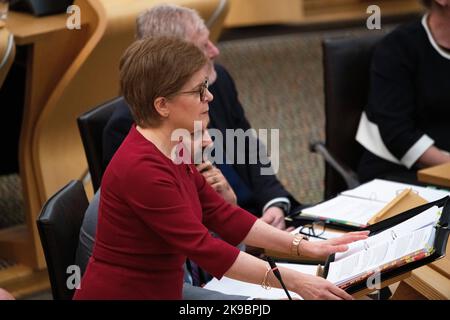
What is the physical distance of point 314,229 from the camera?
2256mm

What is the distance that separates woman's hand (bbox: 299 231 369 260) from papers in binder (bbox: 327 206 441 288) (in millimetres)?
18

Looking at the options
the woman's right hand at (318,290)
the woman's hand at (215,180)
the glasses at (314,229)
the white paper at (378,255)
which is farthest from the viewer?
the woman's hand at (215,180)

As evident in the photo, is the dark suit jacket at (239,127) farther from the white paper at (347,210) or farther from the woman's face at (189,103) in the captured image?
the woman's face at (189,103)

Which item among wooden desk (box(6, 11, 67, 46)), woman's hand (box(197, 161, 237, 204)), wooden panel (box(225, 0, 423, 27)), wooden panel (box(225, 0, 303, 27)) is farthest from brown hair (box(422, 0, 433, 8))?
wooden panel (box(225, 0, 303, 27))

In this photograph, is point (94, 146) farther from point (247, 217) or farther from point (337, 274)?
point (337, 274)

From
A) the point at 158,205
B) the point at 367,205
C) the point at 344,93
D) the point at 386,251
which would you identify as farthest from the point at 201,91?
the point at 344,93

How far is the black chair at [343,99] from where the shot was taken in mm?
3018

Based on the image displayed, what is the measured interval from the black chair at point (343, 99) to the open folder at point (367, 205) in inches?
20.0

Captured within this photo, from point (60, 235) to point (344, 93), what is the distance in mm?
1469

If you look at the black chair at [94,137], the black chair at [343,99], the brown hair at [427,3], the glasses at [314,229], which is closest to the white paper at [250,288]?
the glasses at [314,229]

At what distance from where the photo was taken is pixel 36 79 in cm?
316

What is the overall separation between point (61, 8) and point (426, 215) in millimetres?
2045

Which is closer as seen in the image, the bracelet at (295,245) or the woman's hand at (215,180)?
the bracelet at (295,245)
